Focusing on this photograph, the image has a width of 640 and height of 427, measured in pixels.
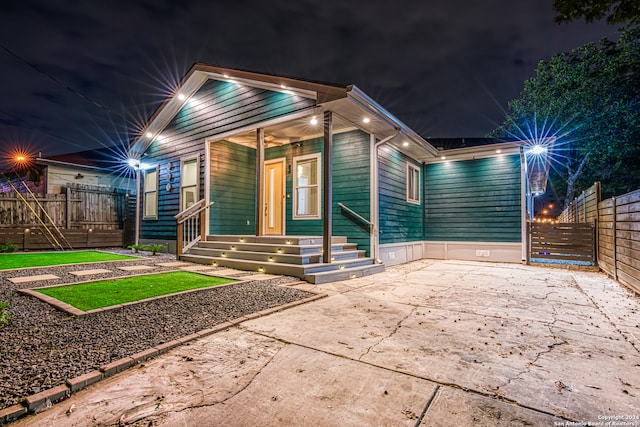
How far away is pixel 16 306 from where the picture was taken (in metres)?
3.37

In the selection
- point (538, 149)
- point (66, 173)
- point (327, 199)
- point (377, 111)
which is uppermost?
point (66, 173)

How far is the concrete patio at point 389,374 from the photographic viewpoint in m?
1.56

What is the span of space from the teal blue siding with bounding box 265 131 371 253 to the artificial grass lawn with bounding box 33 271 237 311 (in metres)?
3.06

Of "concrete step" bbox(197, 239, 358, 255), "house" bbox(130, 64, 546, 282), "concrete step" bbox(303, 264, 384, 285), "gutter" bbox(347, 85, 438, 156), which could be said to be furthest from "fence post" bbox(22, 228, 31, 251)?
"gutter" bbox(347, 85, 438, 156)

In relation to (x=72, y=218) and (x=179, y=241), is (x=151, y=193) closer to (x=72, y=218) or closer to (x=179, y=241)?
(x=72, y=218)

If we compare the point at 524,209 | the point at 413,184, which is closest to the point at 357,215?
the point at 413,184

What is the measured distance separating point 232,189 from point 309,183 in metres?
2.24

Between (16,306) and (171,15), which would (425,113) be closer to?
(171,15)

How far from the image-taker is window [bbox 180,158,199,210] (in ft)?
29.2

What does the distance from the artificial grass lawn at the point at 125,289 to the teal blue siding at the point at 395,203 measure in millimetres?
4044

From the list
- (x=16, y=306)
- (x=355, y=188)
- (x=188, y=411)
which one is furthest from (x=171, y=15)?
(x=188, y=411)

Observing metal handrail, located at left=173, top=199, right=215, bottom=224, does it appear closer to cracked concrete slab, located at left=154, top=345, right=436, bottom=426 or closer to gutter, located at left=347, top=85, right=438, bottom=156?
gutter, located at left=347, top=85, right=438, bottom=156

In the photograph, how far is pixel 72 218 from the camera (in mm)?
11055

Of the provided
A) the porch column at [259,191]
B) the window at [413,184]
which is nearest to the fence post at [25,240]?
the porch column at [259,191]
